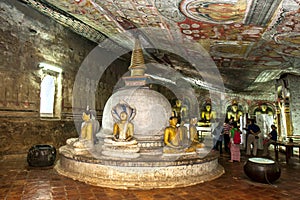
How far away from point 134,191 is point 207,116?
17.1m

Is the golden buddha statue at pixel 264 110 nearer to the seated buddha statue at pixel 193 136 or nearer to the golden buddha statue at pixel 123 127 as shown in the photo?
the seated buddha statue at pixel 193 136

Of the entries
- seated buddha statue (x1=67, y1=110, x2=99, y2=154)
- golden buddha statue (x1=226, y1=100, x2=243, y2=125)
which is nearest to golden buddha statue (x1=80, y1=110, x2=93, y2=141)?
seated buddha statue (x1=67, y1=110, x2=99, y2=154)

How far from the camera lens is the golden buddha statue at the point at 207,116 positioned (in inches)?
811

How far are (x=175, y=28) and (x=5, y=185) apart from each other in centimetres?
586

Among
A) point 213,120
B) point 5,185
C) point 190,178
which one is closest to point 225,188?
point 190,178

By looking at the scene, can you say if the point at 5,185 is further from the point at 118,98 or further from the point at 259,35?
the point at 259,35

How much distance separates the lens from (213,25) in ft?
20.5

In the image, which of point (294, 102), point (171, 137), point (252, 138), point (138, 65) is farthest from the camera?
point (294, 102)

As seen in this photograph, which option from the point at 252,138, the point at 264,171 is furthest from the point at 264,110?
the point at 264,171

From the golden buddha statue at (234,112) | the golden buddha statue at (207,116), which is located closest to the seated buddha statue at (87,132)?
the golden buddha statue at (234,112)

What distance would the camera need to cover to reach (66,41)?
11.0 m

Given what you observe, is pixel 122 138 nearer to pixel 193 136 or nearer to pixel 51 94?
pixel 193 136

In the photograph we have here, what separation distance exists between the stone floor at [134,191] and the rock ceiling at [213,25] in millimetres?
3555

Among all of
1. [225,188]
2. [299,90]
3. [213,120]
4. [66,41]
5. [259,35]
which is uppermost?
[66,41]
